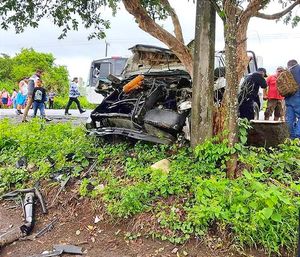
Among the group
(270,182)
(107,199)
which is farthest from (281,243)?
(107,199)

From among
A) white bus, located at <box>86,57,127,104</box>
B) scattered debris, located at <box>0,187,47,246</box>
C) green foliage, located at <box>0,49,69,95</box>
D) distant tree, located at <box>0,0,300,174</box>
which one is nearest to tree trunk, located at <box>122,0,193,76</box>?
distant tree, located at <box>0,0,300,174</box>

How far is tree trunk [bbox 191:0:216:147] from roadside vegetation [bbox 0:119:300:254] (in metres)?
0.30

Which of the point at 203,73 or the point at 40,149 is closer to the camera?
the point at 203,73

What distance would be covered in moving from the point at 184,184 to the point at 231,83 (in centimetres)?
134

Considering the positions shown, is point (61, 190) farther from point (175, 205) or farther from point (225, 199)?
point (225, 199)

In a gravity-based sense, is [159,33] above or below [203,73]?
above

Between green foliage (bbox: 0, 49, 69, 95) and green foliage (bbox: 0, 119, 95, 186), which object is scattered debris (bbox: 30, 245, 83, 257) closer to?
green foliage (bbox: 0, 119, 95, 186)

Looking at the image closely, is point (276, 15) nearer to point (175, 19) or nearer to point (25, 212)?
point (175, 19)

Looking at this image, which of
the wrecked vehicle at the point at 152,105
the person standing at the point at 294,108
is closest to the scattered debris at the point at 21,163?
the wrecked vehicle at the point at 152,105

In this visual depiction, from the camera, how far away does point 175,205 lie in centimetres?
428

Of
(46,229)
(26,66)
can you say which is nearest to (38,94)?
(46,229)

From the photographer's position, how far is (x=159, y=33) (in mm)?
5668

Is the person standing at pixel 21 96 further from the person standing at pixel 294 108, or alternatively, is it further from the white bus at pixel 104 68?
the person standing at pixel 294 108

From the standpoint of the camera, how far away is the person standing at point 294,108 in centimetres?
717
